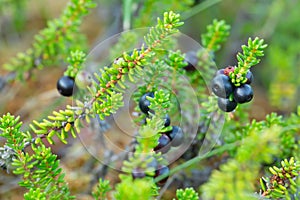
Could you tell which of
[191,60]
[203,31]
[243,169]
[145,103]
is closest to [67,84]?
[145,103]

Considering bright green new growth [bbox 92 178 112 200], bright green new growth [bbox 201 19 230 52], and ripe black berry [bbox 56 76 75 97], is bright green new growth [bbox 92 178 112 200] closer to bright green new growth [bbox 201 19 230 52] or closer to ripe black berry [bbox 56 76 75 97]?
ripe black berry [bbox 56 76 75 97]

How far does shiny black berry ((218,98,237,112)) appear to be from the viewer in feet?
4.76

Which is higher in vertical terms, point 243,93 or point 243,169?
point 243,93

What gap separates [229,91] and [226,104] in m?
0.06

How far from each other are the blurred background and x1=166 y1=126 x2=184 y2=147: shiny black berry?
79 cm

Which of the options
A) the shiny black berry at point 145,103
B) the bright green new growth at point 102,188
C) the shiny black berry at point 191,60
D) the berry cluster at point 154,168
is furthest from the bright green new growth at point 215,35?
the bright green new growth at point 102,188

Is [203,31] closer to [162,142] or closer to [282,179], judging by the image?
[162,142]

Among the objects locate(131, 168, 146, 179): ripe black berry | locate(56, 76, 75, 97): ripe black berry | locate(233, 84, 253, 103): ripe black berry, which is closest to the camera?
locate(131, 168, 146, 179): ripe black berry

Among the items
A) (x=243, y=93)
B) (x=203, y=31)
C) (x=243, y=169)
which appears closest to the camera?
(x=243, y=169)

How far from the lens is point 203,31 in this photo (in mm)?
3352

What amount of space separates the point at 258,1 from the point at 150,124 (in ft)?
8.10

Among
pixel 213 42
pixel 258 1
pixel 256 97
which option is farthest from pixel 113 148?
pixel 258 1

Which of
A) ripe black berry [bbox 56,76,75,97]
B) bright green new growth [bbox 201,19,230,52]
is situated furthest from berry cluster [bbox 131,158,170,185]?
bright green new growth [bbox 201,19,230,52]

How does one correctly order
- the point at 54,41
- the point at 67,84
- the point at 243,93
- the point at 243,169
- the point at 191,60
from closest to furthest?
the point at 243,169
the point at 243,93
the point at 67,84
the point at 191,60
the point at 54,41
